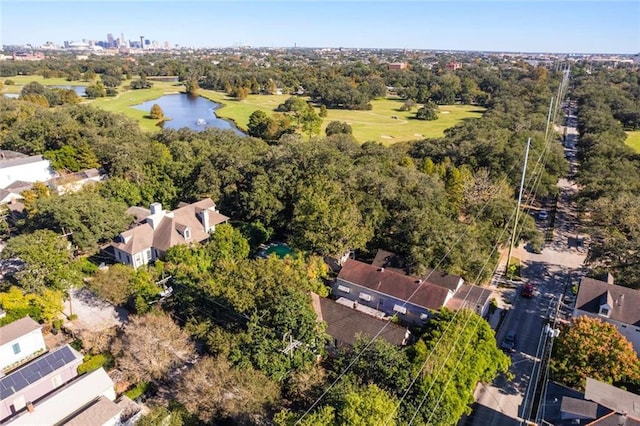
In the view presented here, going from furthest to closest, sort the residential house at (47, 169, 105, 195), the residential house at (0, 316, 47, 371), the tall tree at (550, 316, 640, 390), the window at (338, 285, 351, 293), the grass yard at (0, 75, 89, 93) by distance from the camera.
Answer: the grass yard at (0, 75, 89, 93) < the residential house at (47, 169, 105, 195) < the window at (338, 285, 351, 293) < the residential house at (0, 316, 47, 371) < the tall tree at (550, 316, 640, 390)

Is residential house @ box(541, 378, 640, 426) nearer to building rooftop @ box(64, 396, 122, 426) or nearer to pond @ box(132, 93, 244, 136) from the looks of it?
building rooftop @ box(64, 396, 122, 426)

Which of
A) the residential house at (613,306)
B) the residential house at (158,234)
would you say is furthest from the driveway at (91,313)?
the residential house at (613,306)

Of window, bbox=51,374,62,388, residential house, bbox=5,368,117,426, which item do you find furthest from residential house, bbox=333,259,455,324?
window, bbox=51,374,62,388

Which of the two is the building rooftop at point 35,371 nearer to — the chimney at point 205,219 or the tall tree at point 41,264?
the tall tree at point 41,264

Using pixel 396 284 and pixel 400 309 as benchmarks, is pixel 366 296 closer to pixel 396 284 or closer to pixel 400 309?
pixel 396 284

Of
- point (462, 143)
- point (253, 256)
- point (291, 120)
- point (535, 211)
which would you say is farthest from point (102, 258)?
point (291, 120)

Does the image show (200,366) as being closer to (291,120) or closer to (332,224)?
(332,224)

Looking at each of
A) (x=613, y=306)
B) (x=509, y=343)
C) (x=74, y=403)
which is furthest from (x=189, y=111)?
(x=613, y=306)

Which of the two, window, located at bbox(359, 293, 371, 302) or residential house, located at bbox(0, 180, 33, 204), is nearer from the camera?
window, located at bbox(359, 293, 371, 302)
